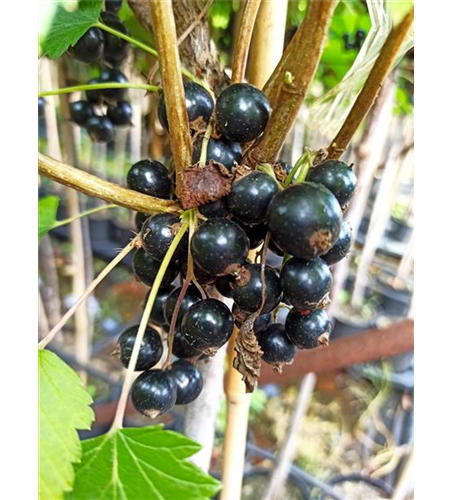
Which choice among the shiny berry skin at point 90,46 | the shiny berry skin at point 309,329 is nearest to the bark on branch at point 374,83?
the shiny berry skin at point 309,329

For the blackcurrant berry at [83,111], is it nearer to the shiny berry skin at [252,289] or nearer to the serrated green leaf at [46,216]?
the serrated green leaf at [46,216]

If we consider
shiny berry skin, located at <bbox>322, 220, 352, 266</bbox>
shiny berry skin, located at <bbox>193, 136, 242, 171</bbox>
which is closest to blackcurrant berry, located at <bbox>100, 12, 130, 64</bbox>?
shiny berry skin, located at <bbox>193, 136, 242, 171</bbox>

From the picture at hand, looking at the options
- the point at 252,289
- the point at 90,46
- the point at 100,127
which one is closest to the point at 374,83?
the point at 252,289

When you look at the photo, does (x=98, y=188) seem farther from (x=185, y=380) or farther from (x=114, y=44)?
(x=114, y=44)

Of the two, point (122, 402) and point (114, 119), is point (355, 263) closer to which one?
point (114, 119)

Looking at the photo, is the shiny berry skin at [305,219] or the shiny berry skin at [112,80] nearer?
the shiny berry skin at [305,219]
